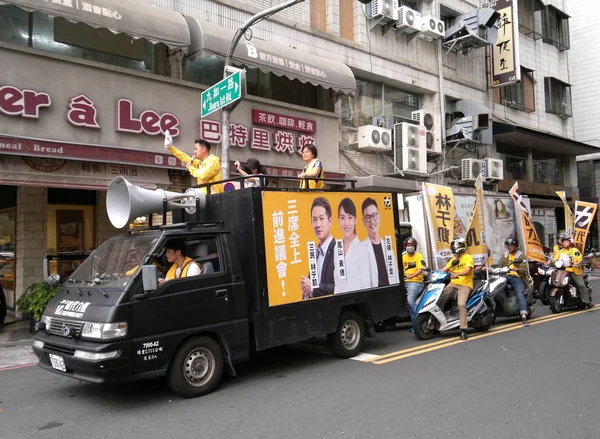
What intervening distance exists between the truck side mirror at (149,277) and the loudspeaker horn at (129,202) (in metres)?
0.92

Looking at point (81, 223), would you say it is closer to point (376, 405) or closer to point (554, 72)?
point (376, 405)

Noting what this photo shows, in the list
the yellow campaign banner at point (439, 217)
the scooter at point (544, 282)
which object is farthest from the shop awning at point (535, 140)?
the yellow campaign banner at point (439, 217)

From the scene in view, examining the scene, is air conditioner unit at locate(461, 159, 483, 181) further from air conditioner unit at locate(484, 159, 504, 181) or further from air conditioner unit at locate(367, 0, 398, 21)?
air conditioner unit at locate(367, 0, 398, 21)

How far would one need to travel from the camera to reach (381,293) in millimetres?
7641

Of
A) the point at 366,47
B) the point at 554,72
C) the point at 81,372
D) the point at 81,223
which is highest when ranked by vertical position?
the point at 554,72

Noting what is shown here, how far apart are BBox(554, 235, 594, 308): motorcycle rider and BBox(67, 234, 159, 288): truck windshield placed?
9.37m

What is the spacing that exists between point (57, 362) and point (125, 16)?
725 centimetres

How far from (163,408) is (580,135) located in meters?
29.9

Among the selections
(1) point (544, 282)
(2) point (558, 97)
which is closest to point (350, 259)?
(1) point (544, 282)

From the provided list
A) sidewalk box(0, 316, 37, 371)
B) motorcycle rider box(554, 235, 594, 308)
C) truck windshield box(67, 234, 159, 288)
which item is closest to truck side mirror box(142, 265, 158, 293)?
truck windshield box(67, 234, 159, 288)

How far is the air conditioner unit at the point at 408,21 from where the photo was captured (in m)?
17.3

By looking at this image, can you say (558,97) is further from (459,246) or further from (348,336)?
(348,336)

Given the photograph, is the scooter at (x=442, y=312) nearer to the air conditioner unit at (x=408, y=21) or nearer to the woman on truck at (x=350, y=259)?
the woman on truck at (x=350, y=259)

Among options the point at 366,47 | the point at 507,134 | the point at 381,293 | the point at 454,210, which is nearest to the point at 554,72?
the point at 507,134
